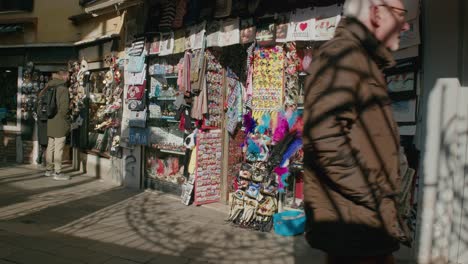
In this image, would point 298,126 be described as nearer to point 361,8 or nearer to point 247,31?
point 247,31

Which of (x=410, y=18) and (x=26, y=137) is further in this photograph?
(x=26, y=137)

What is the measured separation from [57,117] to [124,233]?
14.5 feet

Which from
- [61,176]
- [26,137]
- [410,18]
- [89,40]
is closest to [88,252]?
[410,18]

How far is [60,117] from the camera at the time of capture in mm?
9008

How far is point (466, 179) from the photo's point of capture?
13.7 feet

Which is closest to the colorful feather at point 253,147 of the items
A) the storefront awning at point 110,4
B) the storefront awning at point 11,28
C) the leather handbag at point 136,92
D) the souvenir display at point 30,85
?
the leather handbag at point 136,92

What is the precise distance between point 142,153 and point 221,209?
7.39 feet

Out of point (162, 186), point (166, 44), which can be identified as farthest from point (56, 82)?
point (162, 186)

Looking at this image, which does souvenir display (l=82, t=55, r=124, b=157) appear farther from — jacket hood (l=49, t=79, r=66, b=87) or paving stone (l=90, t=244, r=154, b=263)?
paving stone (l=90, t=244, r=154, b=263)

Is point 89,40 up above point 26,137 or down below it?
above

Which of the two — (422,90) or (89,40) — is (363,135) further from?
(89,40)

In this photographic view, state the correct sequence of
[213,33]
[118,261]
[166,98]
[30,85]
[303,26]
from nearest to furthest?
1. [118,261]
2. [303,26]
3. [213,33]
4. [166,98]
5. [30,85]

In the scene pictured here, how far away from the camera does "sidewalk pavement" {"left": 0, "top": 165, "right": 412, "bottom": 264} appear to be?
4.57 metres

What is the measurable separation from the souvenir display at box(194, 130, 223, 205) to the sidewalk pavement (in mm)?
195
